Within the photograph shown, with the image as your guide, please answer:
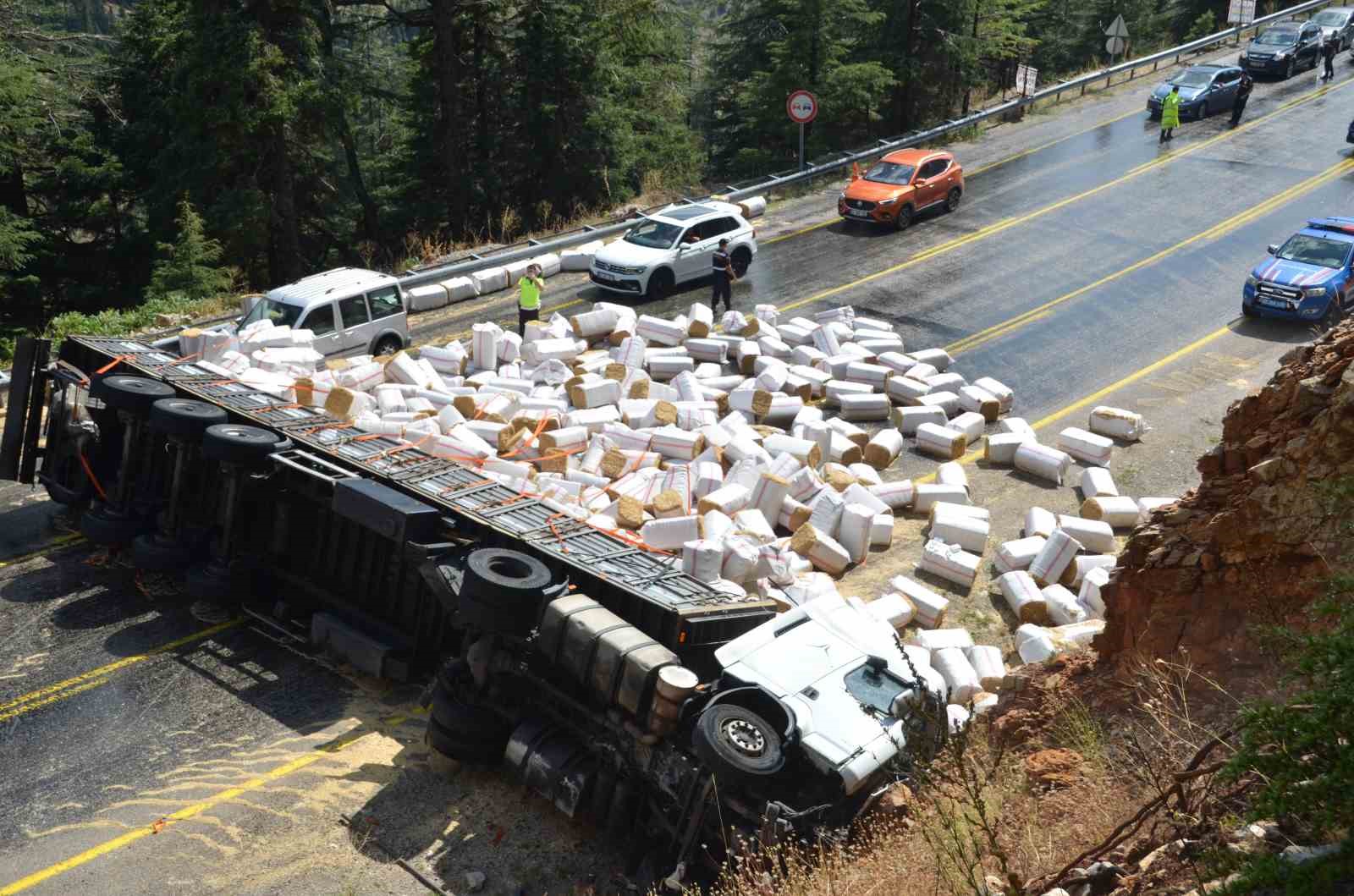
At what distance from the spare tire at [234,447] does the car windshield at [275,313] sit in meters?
6.96

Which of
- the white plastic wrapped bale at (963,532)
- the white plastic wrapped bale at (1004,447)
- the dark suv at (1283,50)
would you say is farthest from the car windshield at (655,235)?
Answer: the dark suv at (1283,50)

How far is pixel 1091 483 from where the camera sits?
16.9 metres

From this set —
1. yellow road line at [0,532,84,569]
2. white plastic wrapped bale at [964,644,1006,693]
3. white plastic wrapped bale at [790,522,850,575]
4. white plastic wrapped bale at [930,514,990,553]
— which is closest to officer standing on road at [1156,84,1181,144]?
white plastic wrapped bale at [930,514,990,553]

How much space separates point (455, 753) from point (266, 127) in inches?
1035

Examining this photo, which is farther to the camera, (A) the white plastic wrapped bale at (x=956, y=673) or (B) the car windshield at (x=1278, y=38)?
(B) the car windshield at (x=1278, y=38)

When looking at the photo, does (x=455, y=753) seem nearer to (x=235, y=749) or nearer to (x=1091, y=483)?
(x=235, y=749)

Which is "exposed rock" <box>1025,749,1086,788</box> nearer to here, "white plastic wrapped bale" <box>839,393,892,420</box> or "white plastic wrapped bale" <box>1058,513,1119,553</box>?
"white plastic wrapped bale" <box>1058,513,1119,553</box>

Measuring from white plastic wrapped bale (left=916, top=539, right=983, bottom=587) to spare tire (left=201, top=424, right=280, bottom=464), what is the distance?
8.27 m

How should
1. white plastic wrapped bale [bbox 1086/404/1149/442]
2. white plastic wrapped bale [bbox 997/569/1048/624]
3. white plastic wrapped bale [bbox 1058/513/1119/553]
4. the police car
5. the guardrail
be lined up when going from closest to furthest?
white plastic wrapped bale [bbox 997/569/1048/624] → white plastic wrapped bale [bbox 1058/513/1119/553] → white plastic wrapped bale [bbox 1086/404/1149/442] → the police car → the guardrail

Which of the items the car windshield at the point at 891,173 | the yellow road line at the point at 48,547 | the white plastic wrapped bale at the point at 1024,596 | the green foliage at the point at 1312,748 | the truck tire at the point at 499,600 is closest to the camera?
the green foliage at the point at 1312,748

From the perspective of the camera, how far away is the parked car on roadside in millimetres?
37281

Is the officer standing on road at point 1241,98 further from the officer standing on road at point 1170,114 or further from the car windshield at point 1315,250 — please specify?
the car windshield at point 1315,250

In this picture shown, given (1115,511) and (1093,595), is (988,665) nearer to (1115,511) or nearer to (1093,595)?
(1093,595)

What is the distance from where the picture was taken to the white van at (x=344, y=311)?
2005cm
